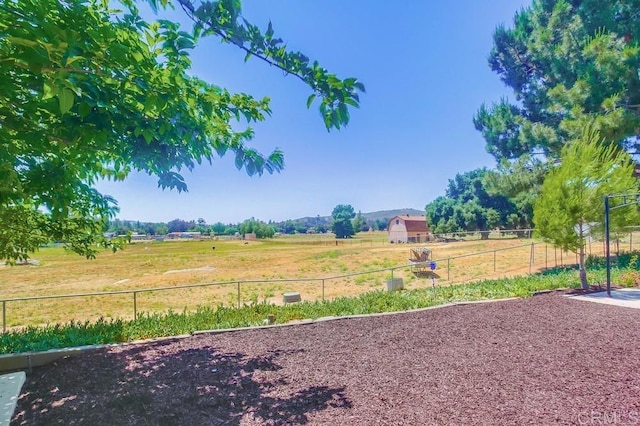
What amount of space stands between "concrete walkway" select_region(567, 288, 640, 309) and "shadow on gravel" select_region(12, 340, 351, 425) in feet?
20.6

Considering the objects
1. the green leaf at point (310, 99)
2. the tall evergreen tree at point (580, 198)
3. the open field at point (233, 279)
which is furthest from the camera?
the open field at point (233, 279)

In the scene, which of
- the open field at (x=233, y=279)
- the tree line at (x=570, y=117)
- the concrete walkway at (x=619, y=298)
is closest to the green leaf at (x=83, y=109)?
the open field at (x=233, y=279)

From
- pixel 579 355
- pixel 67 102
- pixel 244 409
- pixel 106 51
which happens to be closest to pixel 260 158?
Answer: pixel 106 51

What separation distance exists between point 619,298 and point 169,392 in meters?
8.35

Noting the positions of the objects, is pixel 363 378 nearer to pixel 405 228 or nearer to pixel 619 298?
pixel 619 298

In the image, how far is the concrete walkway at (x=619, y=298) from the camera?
6099 millimetres

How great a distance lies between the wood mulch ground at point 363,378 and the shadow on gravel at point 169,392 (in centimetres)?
1

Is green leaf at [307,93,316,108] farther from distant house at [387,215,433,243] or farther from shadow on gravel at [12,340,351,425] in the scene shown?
distant house at [387,215,433,243]

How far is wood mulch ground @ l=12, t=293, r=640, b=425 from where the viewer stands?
8.61 ft

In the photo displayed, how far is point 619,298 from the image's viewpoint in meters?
6.57

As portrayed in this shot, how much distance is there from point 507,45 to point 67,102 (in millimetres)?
17737

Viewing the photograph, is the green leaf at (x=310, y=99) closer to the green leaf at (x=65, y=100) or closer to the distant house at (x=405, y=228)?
the green leaf at (x=65, y=100)

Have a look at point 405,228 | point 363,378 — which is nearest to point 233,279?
point 363,378

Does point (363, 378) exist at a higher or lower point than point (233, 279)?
higher
